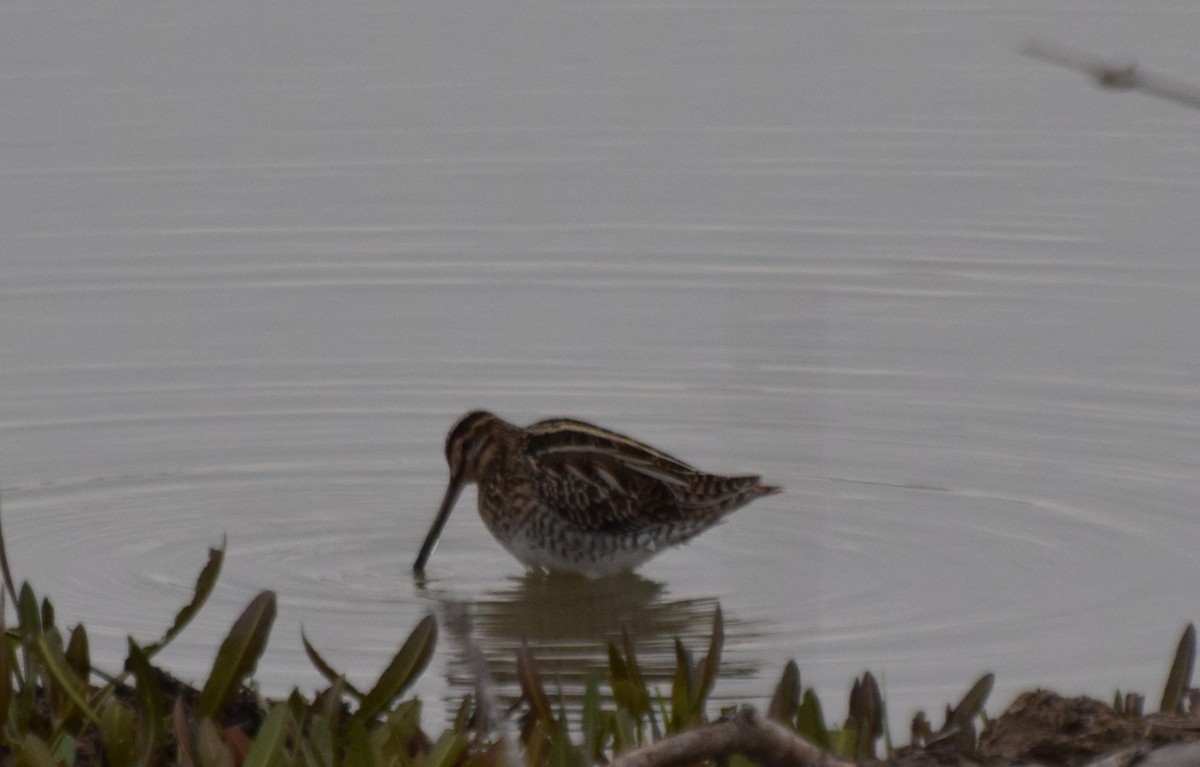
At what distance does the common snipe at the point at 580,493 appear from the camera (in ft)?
28.9

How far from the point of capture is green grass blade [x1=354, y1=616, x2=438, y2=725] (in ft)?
14.6

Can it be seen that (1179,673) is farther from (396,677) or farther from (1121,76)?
(1121,76)

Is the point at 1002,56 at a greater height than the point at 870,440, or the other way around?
the point at 1002,56

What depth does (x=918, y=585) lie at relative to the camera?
7.94m

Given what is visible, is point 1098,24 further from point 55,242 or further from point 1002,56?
point 55,242

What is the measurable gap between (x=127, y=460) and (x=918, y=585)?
345cm

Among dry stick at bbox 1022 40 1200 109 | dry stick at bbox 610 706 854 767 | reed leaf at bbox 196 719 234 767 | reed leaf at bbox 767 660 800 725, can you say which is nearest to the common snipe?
reed leaf at bbox 767 660 800 725

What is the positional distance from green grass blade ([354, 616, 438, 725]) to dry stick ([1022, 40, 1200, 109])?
2.53 m

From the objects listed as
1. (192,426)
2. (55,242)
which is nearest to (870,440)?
(192,426)

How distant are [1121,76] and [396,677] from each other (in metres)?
2.67

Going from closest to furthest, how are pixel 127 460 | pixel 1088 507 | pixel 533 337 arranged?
pixel 1088 507 → pixel 127 460 → pixel 533 337

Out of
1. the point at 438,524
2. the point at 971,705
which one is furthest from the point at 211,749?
the point at 438,524

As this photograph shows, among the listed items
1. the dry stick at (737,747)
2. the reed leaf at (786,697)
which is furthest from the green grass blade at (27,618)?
the dry stick at (737,747)

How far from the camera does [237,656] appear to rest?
4.41 meters
